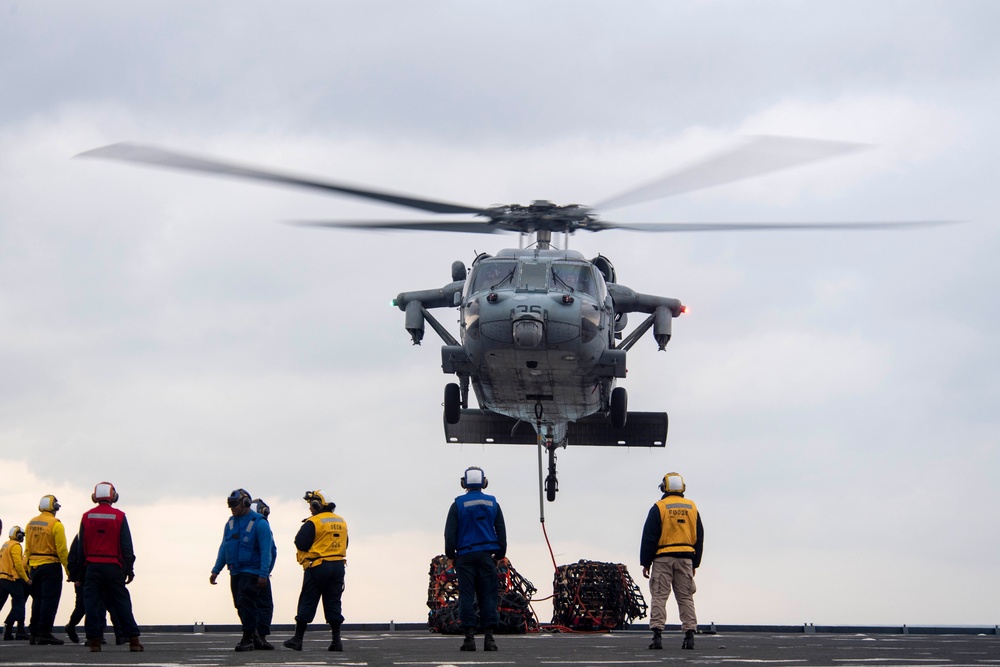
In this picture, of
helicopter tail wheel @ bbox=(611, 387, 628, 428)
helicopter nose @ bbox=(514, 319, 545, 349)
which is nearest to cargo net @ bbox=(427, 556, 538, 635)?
helicopter nose @ bbox=(514, 319, 545, 349)

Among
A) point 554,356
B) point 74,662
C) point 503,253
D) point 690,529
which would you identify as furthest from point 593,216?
point 74,662

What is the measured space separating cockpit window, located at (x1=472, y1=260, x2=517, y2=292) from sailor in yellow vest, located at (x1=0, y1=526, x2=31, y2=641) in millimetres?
8530

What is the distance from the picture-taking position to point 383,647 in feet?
45.7

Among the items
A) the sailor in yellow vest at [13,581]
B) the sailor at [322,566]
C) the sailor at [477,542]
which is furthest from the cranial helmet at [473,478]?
the sailor in yellow vest at [13,581]

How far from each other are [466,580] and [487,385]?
9.73 m

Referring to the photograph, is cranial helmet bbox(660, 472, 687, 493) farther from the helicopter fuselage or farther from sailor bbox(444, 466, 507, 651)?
the helicopter fuselage

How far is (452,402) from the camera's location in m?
24.4

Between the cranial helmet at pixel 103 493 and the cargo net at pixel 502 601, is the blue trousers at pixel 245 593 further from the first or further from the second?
the cargo net at pixel 502 601

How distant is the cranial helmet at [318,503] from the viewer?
547 inches

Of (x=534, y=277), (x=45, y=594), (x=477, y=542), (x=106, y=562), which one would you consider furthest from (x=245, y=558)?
(x=534, y=277)

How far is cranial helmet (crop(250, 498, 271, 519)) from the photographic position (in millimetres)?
14230

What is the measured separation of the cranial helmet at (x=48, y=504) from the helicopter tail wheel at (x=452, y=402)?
8762 mm

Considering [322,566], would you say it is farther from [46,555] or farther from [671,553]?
[46,555]

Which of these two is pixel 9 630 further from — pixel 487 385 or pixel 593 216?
pixel 593 216
